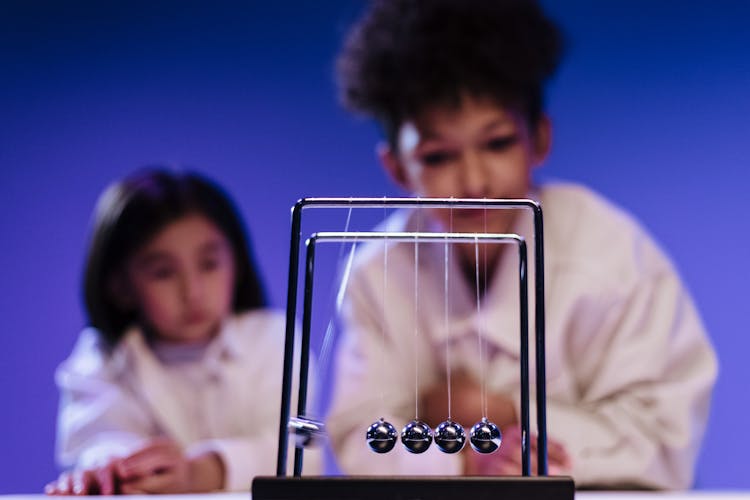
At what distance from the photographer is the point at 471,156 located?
4.15ft

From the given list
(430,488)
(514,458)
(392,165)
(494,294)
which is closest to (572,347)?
(494,294)

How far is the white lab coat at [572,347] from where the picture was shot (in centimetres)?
112

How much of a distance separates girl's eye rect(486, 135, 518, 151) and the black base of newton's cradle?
0.76m

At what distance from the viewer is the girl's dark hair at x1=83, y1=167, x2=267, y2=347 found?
138 centimetres

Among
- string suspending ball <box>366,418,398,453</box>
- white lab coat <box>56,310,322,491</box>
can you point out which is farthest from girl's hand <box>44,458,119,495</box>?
string suspending ball <box>366,418,398,453</box>

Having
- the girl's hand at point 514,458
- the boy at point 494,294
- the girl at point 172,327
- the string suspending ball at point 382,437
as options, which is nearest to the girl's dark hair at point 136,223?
the girl at point 172,327

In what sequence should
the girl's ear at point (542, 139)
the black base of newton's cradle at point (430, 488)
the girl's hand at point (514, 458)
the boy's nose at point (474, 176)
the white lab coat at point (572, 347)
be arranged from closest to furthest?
the black base of newton's cradle at point (430, 488) < the girl's hand at point (514, 458) < the white lab coat at point (572, 347) < the boy's nose at point (474, 176) < the girl's ear at point (542, 139)

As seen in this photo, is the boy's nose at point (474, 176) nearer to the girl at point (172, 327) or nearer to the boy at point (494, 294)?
the boy at point (494, 294)

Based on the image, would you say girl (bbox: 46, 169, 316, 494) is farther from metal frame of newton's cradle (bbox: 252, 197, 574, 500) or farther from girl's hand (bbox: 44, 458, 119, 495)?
metal frame of newton's cradle (bbox: 252, 197, 574, 500)

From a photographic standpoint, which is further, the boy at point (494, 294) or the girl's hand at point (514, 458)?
the boy at point (494, 294)

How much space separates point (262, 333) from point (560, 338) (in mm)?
482

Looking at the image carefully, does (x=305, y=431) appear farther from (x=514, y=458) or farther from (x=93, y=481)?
(x=93, y=481)

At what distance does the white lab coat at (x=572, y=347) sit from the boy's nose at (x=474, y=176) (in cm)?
8

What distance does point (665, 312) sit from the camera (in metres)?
1.18
